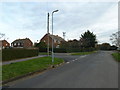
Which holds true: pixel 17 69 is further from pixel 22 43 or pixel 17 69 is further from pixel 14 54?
pixel 22 43

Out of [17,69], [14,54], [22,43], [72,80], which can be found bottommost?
[72,80]

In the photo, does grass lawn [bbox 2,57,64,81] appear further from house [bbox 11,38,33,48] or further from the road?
house [bbox 11,38,33,48]

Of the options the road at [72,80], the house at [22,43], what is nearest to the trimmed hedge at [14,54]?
the road at [72,80]

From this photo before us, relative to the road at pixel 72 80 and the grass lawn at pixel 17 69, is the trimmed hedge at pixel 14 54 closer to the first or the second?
the grass lawn at pixel 17 69

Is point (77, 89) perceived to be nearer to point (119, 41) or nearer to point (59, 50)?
point (119, 41)

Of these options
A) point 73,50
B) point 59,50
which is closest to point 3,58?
point 59,50

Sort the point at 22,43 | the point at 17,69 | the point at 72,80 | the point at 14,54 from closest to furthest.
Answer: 1. the point at 72,80
2. the point at 17,69
3. the point at 14,54
4. the point at 22,43

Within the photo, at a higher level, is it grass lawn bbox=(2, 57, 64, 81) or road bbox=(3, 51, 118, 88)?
grass lawn bbox=(2, 57, 64, 81)

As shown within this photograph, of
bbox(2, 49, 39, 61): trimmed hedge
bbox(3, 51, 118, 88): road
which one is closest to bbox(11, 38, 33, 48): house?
bbox(2, 49, 39, 61): trimmed hedge

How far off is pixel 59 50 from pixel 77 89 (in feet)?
137

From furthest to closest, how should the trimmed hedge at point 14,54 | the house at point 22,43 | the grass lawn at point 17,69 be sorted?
the house at point 22,43 → the trimmed hedge at point 14,54 → the grass lawn at point 17,69

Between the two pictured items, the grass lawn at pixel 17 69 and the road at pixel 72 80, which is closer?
the road at pixel 72 80

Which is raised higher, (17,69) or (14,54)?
(14,54)

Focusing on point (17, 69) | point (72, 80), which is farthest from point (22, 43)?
point (72, 80)
